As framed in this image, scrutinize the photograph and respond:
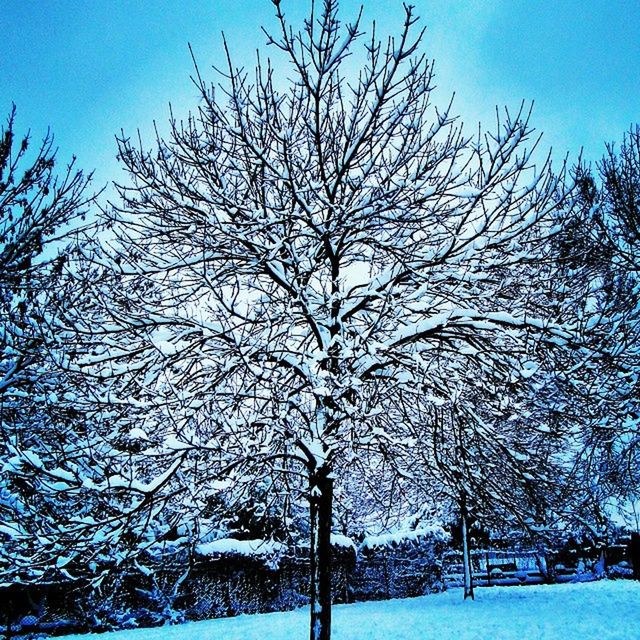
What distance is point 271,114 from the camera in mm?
6508

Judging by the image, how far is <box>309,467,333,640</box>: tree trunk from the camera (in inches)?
220

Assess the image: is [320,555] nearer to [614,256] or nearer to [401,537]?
[614,256]

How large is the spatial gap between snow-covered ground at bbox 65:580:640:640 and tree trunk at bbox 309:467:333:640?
446cm

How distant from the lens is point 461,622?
34.3ft

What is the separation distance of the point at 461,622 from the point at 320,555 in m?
6.54

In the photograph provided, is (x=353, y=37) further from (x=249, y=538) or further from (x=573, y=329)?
(x=249, y=538)

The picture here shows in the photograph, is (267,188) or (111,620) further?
(111,620)

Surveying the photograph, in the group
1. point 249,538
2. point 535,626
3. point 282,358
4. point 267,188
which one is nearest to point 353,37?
point 267,188

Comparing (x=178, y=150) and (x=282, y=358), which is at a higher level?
(x=178, y=150)

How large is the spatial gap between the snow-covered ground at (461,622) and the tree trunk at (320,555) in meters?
4.46

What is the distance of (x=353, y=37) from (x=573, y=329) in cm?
412

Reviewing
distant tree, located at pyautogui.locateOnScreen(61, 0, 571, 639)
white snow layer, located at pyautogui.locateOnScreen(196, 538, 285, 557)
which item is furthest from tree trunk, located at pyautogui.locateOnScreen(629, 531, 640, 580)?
distant tree, located at pyautogui.locateOnScreen(61, 0, 571, 639)

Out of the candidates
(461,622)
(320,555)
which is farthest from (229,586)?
(320,555)

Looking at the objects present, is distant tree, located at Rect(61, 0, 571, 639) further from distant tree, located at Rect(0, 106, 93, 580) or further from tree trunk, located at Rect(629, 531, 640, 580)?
tree trunk, located at Rect(629, 531, 640, 580)
